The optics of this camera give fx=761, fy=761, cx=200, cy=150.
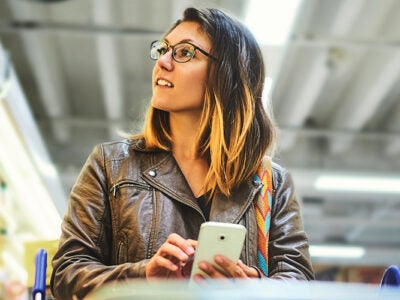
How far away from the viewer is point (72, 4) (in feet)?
23.1

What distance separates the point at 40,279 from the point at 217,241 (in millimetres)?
504

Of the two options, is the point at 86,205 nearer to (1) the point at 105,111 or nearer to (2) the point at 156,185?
(2) the point at 156,185

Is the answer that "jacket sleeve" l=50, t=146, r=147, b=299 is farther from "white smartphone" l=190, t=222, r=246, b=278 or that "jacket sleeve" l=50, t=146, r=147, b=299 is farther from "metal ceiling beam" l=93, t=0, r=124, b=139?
"metal ceiling beam" l=93, t=0, r=124, b=139

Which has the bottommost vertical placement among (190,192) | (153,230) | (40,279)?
(40,279)

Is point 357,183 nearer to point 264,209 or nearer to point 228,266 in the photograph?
point 264,209

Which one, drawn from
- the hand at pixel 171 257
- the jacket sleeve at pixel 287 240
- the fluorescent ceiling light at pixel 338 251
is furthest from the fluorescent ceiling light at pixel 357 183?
the hand at pixel 171 257

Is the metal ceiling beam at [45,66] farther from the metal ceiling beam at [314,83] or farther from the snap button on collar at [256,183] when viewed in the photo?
the snap button on collar at [256,183]

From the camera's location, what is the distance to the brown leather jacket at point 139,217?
1.90 metres

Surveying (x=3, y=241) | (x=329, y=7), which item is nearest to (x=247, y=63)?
(x=329, y=7)

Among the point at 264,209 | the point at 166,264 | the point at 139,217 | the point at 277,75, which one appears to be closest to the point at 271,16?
the point at 277,75

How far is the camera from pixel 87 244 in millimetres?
1898

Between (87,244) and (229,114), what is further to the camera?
(229,114)

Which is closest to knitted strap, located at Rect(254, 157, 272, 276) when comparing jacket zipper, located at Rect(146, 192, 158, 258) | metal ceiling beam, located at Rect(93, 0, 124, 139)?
jacket zipper, located at Rect(146, 192, 158, 258)

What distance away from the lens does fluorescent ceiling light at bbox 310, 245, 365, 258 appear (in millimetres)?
15195
